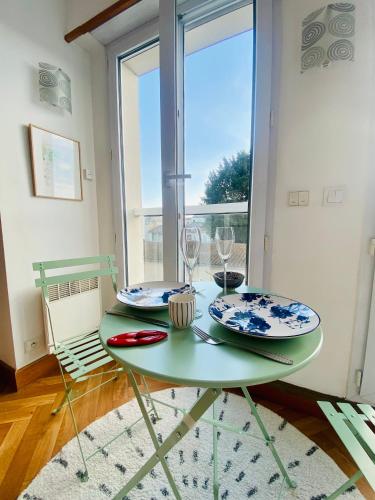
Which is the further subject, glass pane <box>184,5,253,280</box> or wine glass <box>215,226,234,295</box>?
glass pane <box>184,5,253,280</box>

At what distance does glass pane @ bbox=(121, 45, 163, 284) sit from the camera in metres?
1.87

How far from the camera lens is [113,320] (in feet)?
2.53

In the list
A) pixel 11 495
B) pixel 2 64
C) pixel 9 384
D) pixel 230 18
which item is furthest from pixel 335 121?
pixel 9 384

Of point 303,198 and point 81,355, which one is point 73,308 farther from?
point 303,198

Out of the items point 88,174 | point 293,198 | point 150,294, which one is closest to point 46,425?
point 150,294

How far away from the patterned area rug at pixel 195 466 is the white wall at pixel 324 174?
1.29ft

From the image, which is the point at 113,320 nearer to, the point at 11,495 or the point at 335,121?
the point at 11,495

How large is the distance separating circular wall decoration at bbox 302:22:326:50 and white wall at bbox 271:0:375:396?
0.04m

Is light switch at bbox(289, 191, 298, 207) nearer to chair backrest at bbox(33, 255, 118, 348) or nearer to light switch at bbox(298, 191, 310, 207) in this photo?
light switch at bbox(298, 191, 310, 207)

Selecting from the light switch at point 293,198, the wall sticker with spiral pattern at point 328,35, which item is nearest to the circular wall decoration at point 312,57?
the wall sticker with spiral pattern at point 328,35

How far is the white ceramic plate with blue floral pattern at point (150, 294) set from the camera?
2.70ft

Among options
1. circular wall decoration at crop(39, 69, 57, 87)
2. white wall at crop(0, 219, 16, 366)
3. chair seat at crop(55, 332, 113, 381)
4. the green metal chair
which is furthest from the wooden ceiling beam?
the green metal chair

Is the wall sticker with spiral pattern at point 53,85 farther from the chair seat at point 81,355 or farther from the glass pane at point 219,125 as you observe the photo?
the chair seat at point 81,355

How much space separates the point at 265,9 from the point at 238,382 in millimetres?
1822
